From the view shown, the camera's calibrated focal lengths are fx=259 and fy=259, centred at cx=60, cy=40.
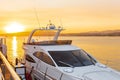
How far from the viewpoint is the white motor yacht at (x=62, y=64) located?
8.39m

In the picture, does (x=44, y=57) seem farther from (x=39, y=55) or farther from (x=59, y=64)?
(x=59, y=64)

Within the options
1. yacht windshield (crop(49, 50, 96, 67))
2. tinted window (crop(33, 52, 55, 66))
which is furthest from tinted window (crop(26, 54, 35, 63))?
yacht windshield (crop(49, 50, 96, 67))

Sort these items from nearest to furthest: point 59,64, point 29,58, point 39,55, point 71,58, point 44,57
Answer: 1. point 59,64
2. point 71,58
3. point 44,57
4. point 39,55
5. point 29,58

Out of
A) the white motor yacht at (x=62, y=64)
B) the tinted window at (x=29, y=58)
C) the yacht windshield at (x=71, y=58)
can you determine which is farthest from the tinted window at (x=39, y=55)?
the yacht windshield at (x=71, y=58)

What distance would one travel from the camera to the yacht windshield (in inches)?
372

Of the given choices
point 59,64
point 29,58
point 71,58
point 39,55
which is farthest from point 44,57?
point 29,58

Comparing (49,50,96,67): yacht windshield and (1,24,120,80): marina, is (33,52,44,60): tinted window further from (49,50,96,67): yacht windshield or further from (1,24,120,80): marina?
(49,50,96,67): yacht windshield

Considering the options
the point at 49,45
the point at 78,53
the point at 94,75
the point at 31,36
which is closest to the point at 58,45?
the point at 49,45

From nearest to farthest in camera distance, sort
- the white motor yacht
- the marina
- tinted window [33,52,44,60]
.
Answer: the white motor yacht < the marina < tinted window [33,52,44,60]

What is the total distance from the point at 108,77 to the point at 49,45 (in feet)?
11.7

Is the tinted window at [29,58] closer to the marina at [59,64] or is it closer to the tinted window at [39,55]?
the marina at [59,64]

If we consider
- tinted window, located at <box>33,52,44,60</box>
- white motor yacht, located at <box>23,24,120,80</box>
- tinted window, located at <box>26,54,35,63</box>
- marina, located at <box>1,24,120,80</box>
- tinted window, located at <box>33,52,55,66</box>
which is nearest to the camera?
white motor yacht, located at <box>23,24,120,80</box>

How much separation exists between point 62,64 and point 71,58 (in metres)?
0.65

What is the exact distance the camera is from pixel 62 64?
933 cm
